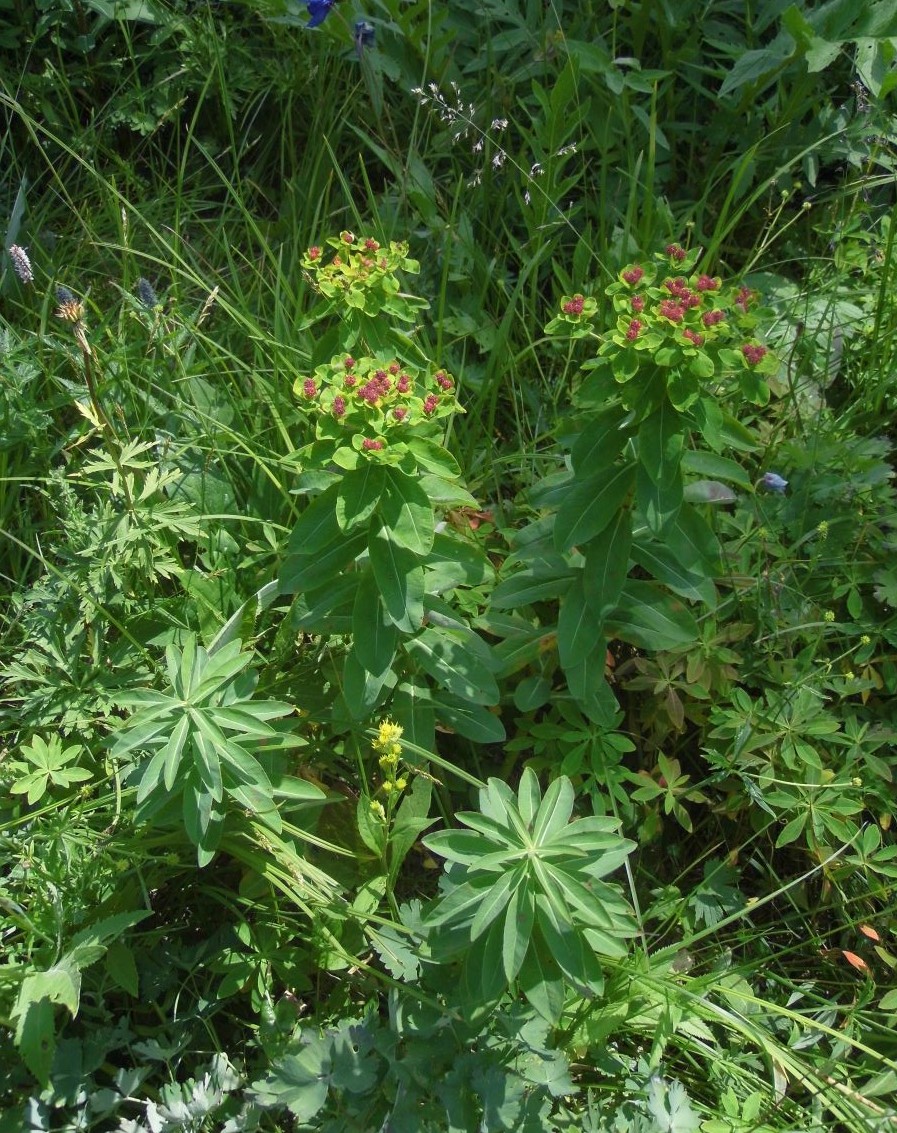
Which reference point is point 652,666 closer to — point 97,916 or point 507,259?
point 97,916

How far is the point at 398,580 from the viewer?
192cm

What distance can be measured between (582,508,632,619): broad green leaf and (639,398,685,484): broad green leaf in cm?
18

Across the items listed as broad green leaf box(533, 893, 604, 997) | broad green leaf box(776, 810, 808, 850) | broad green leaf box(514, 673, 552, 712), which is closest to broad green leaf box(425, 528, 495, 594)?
broad green leaf box(514, 673, 552, 712)

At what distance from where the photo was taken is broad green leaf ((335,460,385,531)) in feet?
6.10

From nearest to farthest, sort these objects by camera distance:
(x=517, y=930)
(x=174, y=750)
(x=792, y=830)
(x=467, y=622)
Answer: (x=517, y=930), (x=174, y=750), (x=792, y=830), (x=467, y=622)

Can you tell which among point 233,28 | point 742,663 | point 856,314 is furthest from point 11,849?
point 233,28

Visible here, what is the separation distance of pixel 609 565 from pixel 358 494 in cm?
54

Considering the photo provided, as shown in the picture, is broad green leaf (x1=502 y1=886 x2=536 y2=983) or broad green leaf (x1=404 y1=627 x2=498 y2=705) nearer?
broad green leaf (x1=502 y1=886 x2=536 y2=983)

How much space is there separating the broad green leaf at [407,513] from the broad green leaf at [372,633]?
0.15 meters

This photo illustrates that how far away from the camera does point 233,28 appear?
3.50 m

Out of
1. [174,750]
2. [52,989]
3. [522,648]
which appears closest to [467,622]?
[522,648]

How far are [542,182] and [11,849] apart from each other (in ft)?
6.97

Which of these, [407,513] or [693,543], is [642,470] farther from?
[407,513]

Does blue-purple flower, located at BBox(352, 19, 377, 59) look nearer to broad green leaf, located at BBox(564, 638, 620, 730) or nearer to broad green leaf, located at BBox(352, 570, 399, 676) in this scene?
broad green leaf, located at BBox(352, 570, 399, 676)
